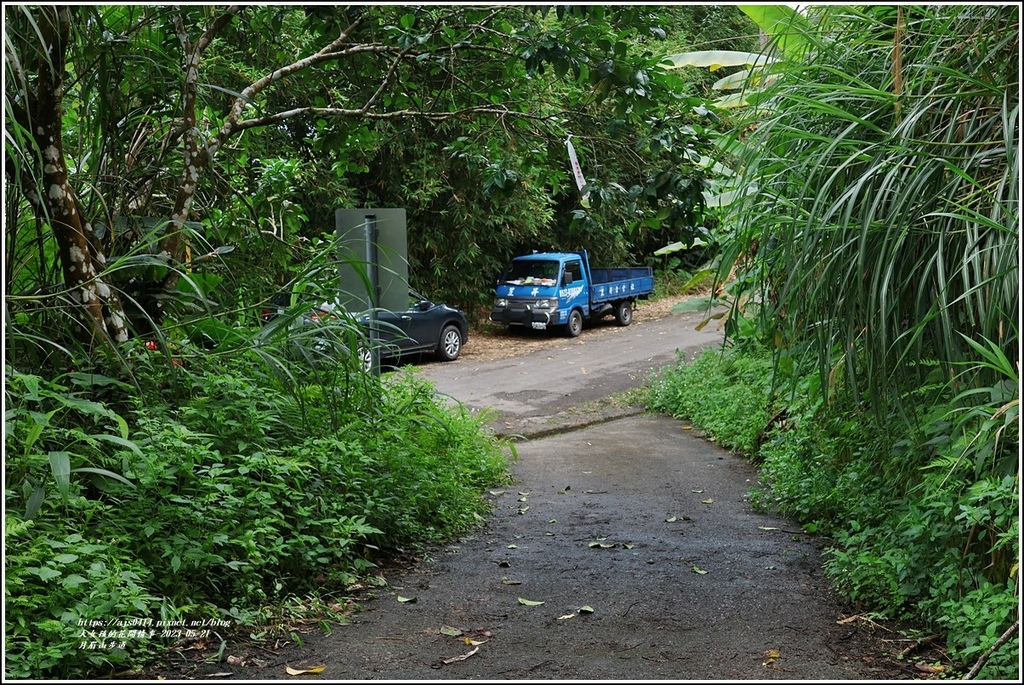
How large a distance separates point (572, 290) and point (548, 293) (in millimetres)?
706

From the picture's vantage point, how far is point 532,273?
18.0 metres

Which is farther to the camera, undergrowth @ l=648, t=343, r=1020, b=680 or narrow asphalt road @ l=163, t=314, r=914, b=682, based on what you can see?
narrow asphalt road @ l=163, t=314, r=914, b=682

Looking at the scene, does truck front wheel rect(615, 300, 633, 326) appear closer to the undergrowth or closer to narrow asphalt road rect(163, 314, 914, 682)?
narrow asphalt road rect(163, 314, 914, 682)

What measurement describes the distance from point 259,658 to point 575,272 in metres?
15.3

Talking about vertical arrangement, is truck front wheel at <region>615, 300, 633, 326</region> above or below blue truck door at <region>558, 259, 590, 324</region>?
below

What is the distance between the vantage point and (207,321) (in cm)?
487

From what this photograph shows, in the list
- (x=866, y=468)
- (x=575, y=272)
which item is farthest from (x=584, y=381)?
(x=866, y=468)

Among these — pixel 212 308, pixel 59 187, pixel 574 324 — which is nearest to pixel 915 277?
pixel 212 308

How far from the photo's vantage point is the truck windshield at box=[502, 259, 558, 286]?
58.1ft

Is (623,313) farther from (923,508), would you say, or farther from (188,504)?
(188,504)

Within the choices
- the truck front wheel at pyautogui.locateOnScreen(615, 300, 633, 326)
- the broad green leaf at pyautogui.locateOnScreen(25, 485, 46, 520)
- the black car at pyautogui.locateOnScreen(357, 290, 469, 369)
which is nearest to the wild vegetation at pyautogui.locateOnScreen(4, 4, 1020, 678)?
the broad green leaf at pyautogui.locateOnScreen(25, 485, 46, 520)

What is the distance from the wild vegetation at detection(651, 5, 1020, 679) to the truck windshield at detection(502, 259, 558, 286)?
12.6 meters

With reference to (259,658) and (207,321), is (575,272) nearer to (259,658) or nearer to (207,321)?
(207,321)

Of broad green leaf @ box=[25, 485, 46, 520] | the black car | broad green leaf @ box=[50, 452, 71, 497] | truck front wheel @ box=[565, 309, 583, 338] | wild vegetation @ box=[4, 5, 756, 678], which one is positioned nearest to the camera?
broad green leaf @ box=[50, 452, 71, 497]
